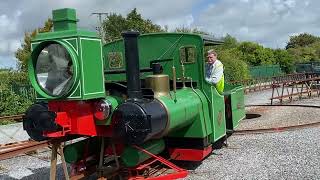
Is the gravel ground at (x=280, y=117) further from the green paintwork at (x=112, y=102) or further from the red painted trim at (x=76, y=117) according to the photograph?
the red painted trim at (x=76, y=117)

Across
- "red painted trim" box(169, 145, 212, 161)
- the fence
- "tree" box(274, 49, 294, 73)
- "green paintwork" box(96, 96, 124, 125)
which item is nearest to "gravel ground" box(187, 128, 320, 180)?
"red painted trim" box(169, 145, 212, 161)

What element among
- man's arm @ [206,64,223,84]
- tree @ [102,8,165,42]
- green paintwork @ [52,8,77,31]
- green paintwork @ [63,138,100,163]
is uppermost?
tree @ [102,8,165,42]

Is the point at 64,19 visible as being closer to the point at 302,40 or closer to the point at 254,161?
the point at 254,161

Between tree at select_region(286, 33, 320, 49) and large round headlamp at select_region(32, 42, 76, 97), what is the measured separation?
7514 centimetres

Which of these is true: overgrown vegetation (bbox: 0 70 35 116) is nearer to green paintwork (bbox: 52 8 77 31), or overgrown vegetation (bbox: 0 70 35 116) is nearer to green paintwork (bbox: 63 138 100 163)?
green paintwork (bbox: 63 138 100 163)

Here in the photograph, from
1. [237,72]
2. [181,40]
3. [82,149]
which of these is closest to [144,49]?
[181,40]

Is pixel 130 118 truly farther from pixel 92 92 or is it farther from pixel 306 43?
pixel 306 43

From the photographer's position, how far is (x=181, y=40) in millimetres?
7199

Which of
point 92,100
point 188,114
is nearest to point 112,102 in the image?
point 92,100

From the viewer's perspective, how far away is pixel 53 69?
5.13 metres

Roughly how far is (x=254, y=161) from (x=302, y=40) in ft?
243

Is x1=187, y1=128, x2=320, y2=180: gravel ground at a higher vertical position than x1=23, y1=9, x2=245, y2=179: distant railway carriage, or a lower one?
lower

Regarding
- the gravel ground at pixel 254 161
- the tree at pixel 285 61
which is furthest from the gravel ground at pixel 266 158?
the tree at pixel 285 61

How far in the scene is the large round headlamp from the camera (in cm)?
500
